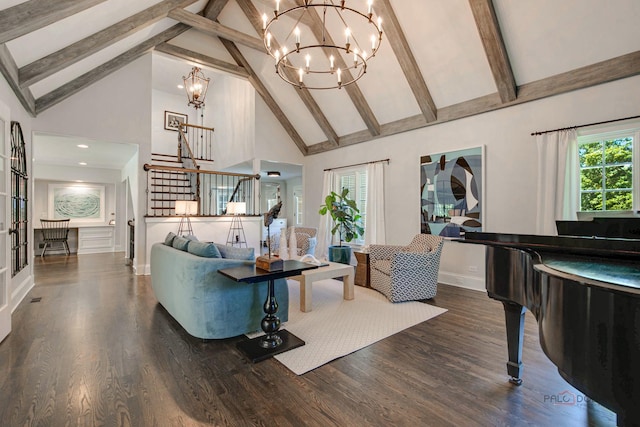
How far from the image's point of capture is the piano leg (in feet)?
7.02

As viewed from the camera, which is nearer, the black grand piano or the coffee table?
the black grand piano

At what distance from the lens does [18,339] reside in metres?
2.83

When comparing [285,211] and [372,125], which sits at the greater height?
[372,125]

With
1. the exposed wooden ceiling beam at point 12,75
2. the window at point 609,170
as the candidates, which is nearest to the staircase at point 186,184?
the exposed wooden ceiling beam at point 12,75

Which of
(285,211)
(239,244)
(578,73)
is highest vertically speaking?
(578,73)

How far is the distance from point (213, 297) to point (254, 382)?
90 centimetres

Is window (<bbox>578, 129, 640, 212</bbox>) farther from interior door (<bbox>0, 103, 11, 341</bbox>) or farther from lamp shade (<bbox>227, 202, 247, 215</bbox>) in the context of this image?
interior door (<bbox>0, 103, 11, 341</bbox>)

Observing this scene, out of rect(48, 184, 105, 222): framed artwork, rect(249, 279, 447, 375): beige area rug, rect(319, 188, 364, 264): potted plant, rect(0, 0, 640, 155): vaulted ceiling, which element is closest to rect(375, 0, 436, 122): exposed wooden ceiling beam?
rect(0, 0, 640, 155): vaulted ceiling

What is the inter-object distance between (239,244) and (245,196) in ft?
4.55

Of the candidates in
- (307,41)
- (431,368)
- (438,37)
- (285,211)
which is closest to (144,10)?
(307,41)

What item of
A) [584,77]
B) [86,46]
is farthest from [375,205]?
[86,46]

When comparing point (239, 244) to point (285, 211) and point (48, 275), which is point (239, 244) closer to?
point (48, 275)

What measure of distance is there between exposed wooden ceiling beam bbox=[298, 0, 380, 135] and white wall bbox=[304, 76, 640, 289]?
1.29 ft

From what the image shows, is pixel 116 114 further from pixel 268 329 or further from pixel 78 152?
pixel 268 329
